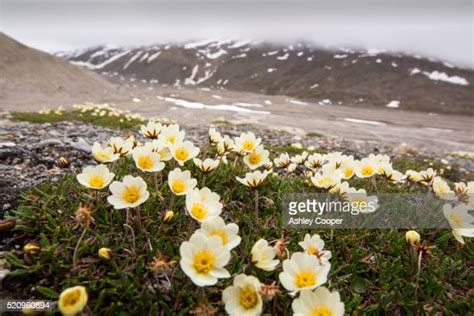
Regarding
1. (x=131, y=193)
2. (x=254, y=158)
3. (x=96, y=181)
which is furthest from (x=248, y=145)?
(x=96, y=181)

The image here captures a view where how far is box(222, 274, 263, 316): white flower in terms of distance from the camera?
2.20 m

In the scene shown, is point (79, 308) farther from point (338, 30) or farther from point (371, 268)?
point (338, 30)

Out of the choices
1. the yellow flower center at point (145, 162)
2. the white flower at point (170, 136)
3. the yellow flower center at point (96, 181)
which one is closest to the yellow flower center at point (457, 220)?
the white flower at point (170, 136)

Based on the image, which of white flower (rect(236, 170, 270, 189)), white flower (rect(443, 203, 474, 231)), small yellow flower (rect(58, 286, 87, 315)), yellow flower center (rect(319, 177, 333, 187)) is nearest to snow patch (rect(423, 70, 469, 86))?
white flower (rect(443, 203, 474, 231))

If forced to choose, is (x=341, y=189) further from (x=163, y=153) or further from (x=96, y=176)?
(x=96, y=176)

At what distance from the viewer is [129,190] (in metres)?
2.73

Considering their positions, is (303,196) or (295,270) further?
(303,196)

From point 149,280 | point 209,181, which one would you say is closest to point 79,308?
point 149,280

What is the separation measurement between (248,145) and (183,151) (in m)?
0.82

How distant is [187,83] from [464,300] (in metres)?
170

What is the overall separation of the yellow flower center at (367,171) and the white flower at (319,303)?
193 centimetres

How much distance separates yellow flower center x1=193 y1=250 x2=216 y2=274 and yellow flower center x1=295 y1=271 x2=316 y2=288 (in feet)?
1.80

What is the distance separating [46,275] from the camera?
2.61 m

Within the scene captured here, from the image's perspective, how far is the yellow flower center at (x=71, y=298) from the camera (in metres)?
1.93
